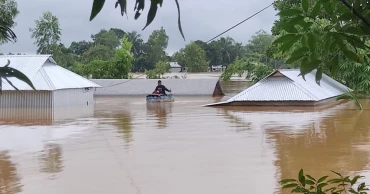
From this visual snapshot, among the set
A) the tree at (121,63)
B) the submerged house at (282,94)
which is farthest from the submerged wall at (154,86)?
the submerged house at (282,94)

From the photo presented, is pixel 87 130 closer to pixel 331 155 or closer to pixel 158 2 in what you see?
pixel 331 155

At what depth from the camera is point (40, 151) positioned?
27.1ft

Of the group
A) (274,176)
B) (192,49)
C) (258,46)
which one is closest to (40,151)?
(274,176)

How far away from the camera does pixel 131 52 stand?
41.3m

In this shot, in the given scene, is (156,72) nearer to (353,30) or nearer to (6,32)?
(353,30)

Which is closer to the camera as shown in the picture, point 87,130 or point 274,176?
point 274,176

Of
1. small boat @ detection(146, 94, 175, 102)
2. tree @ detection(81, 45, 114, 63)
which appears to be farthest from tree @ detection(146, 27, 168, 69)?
small boat @ detection(146, 94, 175, 102)

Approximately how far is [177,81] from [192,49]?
13933mm

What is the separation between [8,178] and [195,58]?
3553cm

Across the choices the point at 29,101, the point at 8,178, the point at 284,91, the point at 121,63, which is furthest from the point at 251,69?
the point at 8,178

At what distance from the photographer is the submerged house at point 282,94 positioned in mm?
17619

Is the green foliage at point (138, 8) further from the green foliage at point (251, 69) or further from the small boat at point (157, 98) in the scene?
the green foliage at point (251, 69)

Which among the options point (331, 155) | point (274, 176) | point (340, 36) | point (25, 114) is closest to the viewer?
point (340, 36)

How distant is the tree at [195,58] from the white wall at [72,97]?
19.7 m
